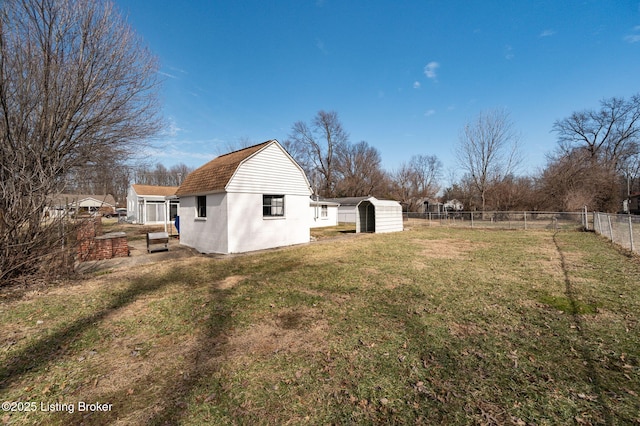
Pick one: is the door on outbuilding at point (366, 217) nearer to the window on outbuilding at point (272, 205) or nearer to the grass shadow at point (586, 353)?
the window on outbuilding at point (272, 205)

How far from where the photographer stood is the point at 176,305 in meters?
5.33

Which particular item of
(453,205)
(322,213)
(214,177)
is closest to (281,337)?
(214,177)

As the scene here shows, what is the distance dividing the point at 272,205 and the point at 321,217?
49.5ft

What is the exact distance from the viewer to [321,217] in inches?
1067

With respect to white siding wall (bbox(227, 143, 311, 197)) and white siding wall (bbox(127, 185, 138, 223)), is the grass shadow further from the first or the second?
white siding wall (bbox(127, 185, 138, 223))

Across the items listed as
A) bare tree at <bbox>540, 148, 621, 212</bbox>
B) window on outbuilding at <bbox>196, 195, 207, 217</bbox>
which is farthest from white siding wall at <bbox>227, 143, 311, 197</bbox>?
bare tree at <bbox>540, 148, 621, 212</bbox>

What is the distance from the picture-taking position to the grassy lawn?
8.43 ft

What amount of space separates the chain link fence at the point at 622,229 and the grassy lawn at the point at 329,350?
4.92 m

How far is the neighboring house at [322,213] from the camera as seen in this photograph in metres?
26.0

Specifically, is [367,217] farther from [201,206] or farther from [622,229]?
[622,229]

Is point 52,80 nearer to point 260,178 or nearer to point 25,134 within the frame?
point 25,134

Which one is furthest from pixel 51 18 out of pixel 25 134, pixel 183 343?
pixel 183 343

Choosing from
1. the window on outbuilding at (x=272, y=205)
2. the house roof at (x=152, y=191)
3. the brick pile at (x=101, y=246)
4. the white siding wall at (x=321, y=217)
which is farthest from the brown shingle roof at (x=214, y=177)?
the house roof at (x=152, y=191)

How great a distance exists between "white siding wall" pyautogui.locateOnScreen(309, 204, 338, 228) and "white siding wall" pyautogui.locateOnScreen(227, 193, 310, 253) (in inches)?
467
